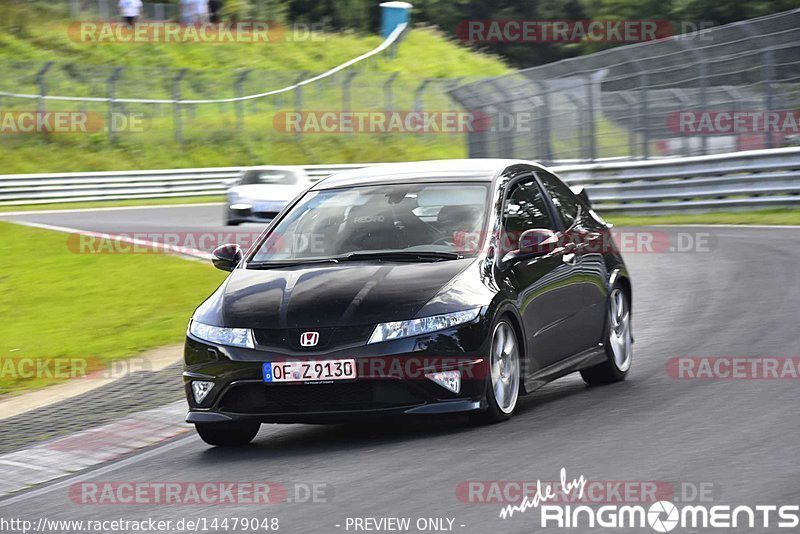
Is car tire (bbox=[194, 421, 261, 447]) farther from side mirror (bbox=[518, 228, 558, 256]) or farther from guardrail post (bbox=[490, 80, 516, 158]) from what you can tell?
guardrail post (bbox=[490, 80, 516, 158])

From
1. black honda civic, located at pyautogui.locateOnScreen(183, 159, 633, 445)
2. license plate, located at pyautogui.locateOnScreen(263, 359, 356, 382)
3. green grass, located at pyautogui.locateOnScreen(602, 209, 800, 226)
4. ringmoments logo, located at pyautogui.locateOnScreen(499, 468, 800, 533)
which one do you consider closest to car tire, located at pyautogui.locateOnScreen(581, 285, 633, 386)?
black honda civic, located at pyautogui.locateOnScreen(183, 159, 633, 445)

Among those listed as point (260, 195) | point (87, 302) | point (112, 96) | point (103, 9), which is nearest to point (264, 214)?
point (260, 195)

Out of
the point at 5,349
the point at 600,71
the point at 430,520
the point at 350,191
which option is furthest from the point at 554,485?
the point at 600,71

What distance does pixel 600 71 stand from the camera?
26.4m

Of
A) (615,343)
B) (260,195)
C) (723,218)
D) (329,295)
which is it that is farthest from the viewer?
(260,195)

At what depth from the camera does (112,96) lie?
139ft

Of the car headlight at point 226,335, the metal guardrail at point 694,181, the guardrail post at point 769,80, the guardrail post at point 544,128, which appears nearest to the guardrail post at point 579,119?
the metal guardrail at point 694,181

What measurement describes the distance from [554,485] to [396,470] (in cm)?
86

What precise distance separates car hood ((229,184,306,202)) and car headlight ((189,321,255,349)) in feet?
64.4

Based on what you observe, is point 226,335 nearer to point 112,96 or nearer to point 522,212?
point 522,212

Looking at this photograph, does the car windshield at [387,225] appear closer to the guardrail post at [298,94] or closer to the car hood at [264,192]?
the car hood at [264,192]

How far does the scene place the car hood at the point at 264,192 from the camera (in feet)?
89.6

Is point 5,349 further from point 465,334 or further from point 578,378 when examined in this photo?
point 465,334

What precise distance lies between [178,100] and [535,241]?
36.8m
